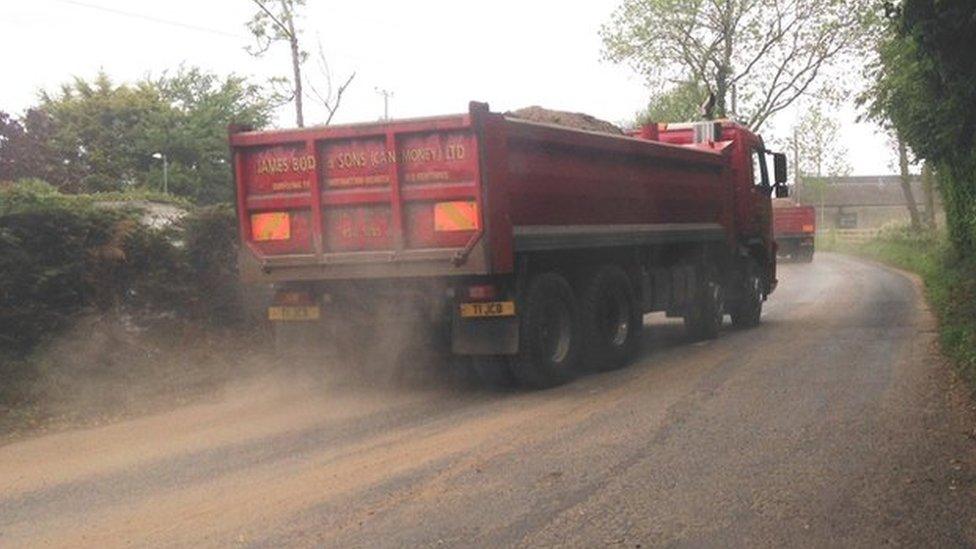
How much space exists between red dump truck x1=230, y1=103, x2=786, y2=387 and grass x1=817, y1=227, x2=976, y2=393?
3.49m

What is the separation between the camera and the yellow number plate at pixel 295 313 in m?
10.00

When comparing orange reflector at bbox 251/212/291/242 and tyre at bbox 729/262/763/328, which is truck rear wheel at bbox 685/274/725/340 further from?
orange reflector at bbox 251/212/291/242

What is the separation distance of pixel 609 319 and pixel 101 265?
5377 millimetres

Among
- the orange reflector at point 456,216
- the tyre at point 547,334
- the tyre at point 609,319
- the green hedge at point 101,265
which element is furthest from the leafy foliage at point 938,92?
the green hedge at point 101,265

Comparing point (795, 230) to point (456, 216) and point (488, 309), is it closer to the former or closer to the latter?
point (488, 309)

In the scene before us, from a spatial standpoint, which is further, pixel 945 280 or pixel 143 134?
pixel 143 134

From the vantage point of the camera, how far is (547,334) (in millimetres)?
10102

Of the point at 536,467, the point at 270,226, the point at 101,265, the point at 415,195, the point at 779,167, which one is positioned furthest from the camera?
the point at 779,167

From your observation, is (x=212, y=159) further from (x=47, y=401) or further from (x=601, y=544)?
(x=601, y=544)

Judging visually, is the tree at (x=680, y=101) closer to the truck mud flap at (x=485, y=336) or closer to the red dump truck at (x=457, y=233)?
the red dump truck at (x=457, y=233)

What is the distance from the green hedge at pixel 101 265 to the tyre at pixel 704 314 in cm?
591

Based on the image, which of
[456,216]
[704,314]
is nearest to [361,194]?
[456,216]

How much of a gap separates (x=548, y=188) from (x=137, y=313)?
15.7 feet

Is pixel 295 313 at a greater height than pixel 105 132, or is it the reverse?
pixel 105 132
